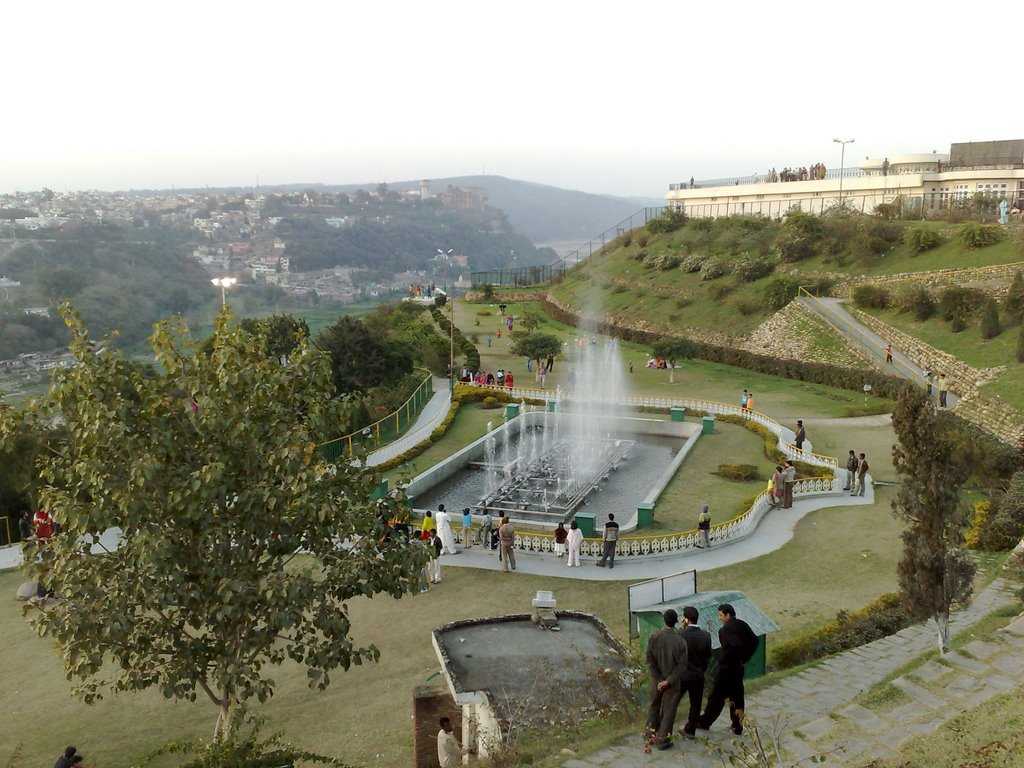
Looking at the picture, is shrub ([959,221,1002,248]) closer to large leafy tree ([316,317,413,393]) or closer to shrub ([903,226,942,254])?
shrub ([903,226,942,254])

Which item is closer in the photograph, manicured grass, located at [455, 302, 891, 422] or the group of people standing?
the group of people standing

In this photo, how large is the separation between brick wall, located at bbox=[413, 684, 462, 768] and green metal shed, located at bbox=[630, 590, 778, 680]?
2.62 metres

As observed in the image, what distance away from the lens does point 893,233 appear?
1889 inches

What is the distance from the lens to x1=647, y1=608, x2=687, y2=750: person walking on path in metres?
7.26

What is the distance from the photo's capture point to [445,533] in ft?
53.6

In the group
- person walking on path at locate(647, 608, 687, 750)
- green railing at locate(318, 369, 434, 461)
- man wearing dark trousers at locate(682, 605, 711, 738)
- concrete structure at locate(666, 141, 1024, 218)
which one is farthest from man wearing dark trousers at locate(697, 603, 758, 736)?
concrete structure at locate(666, 141, 1024, 218)

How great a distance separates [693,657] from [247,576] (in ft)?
13.4

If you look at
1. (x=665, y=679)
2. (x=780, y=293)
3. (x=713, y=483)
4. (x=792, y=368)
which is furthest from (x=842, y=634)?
(x=780, y=293)

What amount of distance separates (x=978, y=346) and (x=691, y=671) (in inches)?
1167

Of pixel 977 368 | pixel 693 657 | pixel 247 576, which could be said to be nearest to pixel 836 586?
pixel 693 657

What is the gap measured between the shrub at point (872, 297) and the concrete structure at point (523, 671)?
34023 mm

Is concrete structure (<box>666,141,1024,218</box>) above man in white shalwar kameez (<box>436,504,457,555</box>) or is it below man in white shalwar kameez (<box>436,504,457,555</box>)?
above

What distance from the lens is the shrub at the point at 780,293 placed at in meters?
45.8

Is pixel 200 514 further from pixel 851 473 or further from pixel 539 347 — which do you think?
pixel 539 347
